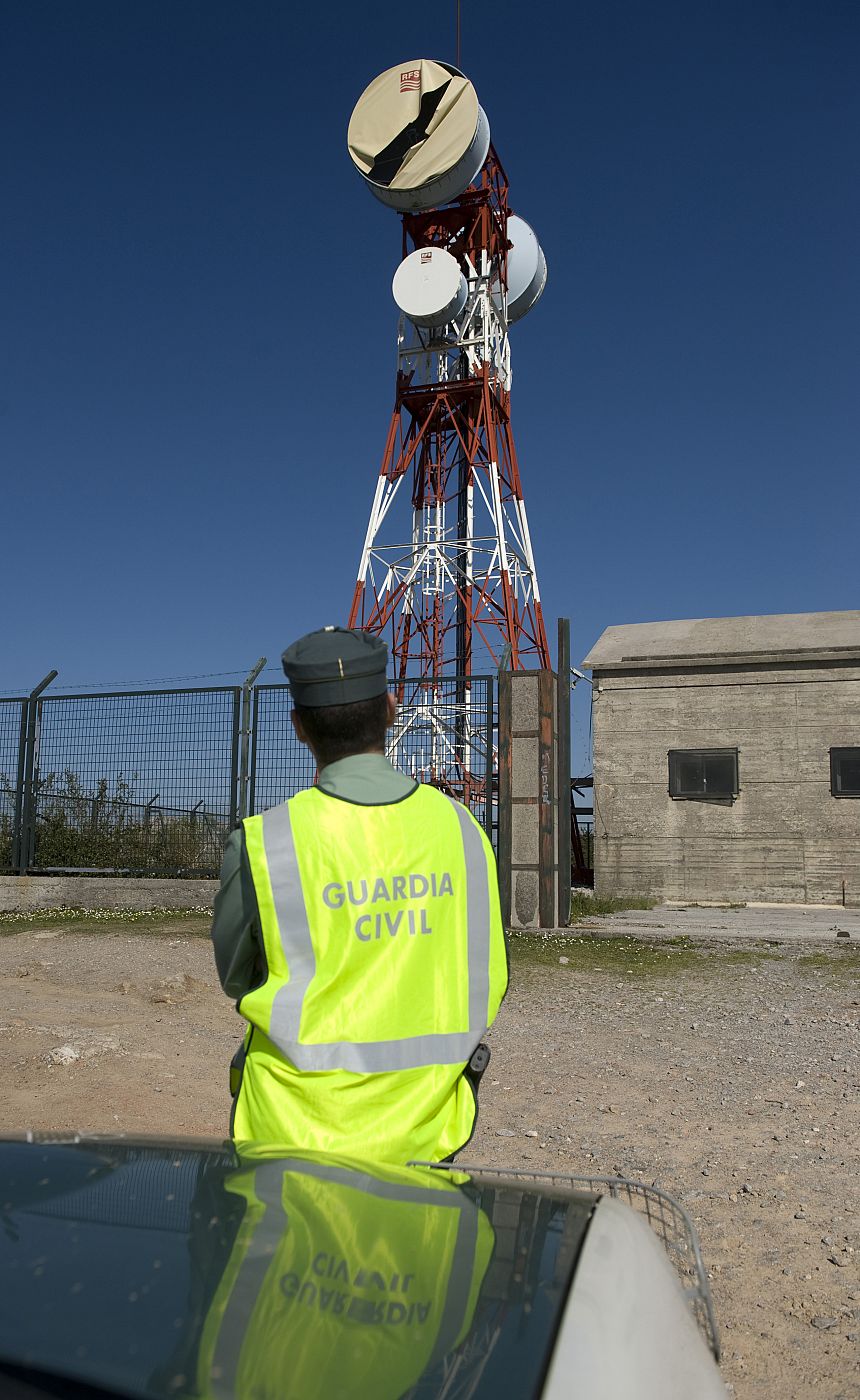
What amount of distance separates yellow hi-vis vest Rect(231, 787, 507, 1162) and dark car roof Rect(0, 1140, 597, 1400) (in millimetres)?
344

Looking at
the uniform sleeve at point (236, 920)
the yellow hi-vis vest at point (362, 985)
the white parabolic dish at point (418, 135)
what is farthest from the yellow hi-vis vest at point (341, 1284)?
the white parabolic dish at point (418, 135)

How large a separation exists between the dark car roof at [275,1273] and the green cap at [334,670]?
0.90 m

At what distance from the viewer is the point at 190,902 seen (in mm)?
13047

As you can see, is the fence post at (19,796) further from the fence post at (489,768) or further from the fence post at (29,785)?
the fence post at (489,768)

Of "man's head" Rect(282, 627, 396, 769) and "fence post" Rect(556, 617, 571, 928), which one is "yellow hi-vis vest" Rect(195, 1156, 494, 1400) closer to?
"man's head" Rect(282, 627, 396, 769)

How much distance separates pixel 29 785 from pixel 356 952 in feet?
43.1

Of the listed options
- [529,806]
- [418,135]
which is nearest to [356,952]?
[529,806]

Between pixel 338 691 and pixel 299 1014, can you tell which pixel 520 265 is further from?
pixel 299 1014

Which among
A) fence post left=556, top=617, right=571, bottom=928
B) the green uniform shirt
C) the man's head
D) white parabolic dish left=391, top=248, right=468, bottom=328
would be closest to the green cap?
the man's head

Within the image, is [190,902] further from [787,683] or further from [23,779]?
[787,683]

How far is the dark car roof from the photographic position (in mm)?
998

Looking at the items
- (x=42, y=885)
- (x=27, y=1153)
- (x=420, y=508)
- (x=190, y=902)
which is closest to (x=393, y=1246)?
(x=27, y=1153)

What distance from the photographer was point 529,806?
11.8 metres

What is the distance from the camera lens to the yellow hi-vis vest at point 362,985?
189cm
